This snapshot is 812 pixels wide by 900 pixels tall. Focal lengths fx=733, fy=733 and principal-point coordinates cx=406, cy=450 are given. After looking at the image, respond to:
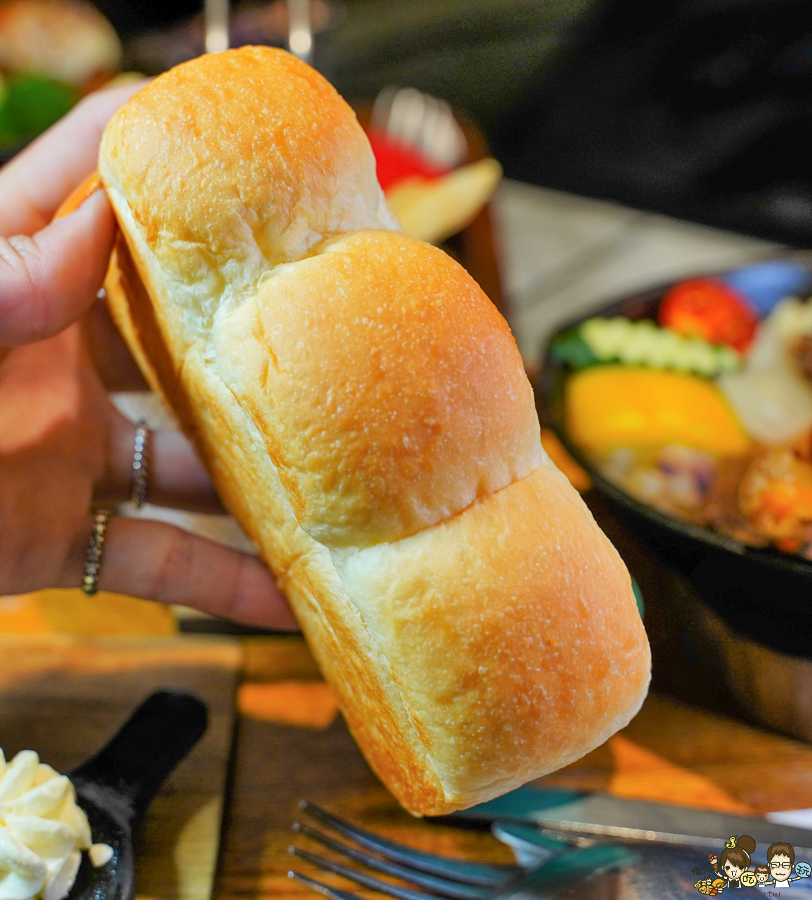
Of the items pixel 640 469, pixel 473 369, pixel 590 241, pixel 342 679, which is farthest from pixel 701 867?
pixel 590 241

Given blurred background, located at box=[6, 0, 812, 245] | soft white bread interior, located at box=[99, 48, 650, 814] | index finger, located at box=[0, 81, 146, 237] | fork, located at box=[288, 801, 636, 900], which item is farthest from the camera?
blurred background, located at box=[6, 0, 812, 245]

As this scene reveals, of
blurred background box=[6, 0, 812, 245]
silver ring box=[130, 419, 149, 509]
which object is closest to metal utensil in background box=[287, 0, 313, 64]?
blurred background box=[6, 0, 812, 245]

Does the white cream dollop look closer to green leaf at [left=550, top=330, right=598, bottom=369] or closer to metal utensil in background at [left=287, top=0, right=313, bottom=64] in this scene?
green leaf at [left=550, top=330, right=598, bottom=369]

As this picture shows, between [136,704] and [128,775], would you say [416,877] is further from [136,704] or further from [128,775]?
[136,704]

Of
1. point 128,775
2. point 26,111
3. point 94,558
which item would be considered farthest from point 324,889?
point 26,111

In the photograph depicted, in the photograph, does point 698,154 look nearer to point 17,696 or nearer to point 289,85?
point 289,85

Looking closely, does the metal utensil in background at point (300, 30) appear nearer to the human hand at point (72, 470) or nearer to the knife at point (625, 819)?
the human hand at point (72, 470)
